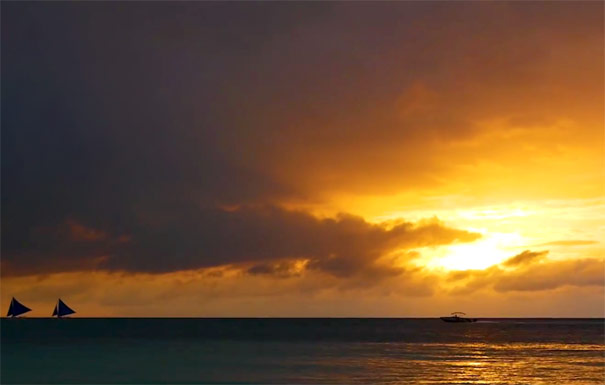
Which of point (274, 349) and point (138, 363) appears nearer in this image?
point (138, 363)

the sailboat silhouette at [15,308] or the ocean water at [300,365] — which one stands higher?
the sailboat silhouette at [15,308]

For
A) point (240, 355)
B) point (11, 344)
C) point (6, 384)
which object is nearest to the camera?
point (6, 384)

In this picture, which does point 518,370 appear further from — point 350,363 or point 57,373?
point 57,373

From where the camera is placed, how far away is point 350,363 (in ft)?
282

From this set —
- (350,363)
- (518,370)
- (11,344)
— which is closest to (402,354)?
(350,363)

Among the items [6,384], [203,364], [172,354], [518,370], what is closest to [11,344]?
[172,354]

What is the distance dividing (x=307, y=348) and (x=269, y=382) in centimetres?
4998

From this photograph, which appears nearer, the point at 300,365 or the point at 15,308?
the point at 300,365

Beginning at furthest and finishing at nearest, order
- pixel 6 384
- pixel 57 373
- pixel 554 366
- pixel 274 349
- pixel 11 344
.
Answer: pixel 11 344 < pixel 274 349 < pixel 554 366 < pixel 57 373 < pixel 6 384

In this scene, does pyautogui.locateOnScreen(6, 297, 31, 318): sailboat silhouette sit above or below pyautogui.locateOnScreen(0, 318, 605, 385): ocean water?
above

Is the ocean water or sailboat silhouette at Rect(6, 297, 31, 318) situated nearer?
the ocean water

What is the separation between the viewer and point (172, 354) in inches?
4023

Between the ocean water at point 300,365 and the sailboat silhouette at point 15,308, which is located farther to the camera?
the sailboat silhouette at point 15,308

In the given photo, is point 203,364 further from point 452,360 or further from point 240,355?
point 452,360
